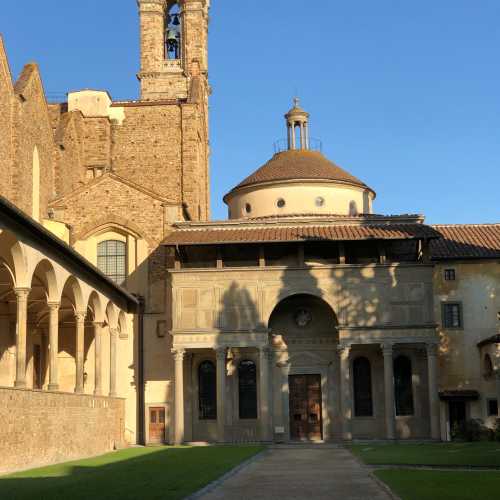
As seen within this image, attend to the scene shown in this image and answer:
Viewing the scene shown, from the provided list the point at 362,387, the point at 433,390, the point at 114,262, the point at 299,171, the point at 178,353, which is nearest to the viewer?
the point at 433,390

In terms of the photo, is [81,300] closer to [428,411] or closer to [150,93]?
[428,411]

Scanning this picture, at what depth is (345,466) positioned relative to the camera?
2531 cm

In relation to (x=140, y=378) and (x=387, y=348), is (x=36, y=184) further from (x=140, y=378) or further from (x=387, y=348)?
(x=387, y=348)

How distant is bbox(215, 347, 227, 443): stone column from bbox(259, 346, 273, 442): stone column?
5.31ft

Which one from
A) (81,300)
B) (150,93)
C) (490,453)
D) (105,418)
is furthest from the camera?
(150,93)

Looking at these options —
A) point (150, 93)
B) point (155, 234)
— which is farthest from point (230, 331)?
point (150, 93)

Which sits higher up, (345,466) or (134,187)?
(134,187)

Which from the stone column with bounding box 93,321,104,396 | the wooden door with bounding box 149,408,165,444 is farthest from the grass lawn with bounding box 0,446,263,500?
the wooden door with bounding box 149,408,165,444

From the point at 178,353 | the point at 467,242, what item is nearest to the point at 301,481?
the point at 178,353

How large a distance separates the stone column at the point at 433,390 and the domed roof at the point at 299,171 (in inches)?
508

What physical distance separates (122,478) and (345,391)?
21.1 meters

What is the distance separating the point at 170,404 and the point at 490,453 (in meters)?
18.2

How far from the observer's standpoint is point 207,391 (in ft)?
142

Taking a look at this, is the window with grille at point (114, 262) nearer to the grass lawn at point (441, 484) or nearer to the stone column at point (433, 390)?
the stone column at point (433, 390)
